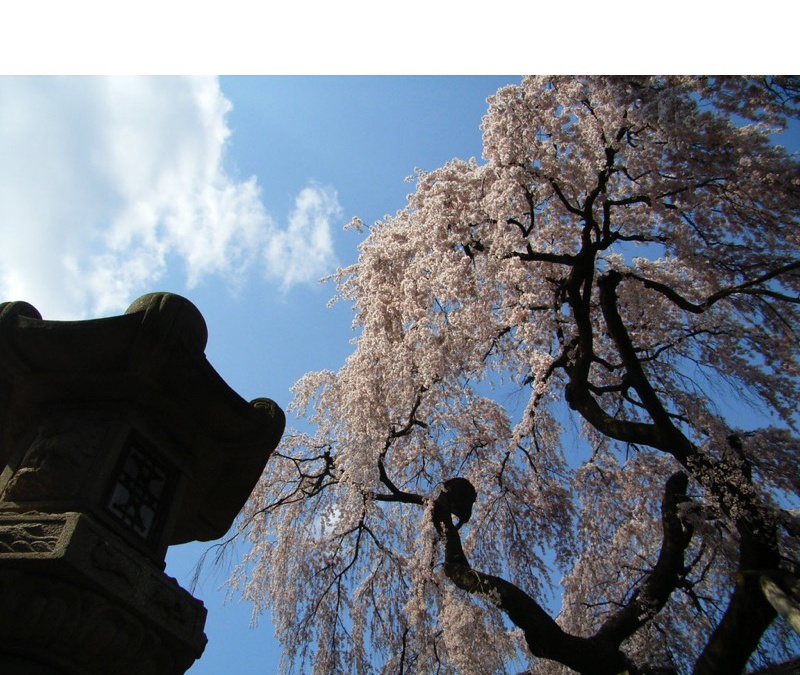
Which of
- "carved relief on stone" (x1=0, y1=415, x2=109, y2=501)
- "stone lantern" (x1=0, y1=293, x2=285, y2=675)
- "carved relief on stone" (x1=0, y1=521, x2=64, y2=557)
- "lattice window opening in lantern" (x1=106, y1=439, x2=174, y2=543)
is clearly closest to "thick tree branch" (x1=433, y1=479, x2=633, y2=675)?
"stone lantern" (x1=0, y1=293, x2=285, y2=675)

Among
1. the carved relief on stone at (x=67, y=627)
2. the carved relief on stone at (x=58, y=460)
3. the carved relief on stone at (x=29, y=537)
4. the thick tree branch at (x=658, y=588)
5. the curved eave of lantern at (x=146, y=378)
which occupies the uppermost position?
the thick tree branch at (x=658, y=588)

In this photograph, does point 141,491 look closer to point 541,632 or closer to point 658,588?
point 541,632

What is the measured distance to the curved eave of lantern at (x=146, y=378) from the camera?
3.32 m

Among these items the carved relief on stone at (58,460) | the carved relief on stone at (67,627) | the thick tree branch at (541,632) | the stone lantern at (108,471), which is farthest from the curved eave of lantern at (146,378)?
the thick tree branch at (541,632)

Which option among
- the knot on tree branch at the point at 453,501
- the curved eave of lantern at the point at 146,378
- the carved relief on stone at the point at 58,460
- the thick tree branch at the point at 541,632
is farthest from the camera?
the knot on tree branch at the point at 453,501

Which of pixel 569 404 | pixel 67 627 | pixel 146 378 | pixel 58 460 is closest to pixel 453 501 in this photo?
pixel 569 404

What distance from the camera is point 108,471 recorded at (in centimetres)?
327

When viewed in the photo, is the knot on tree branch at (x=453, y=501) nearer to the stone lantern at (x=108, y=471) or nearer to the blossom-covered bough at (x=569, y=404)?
the blossom-covered bough at (x=569, y=404)

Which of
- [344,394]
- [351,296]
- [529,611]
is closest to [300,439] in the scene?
[344,394]

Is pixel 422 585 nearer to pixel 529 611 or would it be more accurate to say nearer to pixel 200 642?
pixel 529 611

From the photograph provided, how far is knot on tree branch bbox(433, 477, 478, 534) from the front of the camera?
8.16 meters

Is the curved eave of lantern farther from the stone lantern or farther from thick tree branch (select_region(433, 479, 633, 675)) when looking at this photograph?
thick tree branch (select_region(433, 479, 633, 675))

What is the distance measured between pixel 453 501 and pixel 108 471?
5751 millimetres

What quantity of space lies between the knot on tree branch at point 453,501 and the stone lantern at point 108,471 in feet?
15.0
